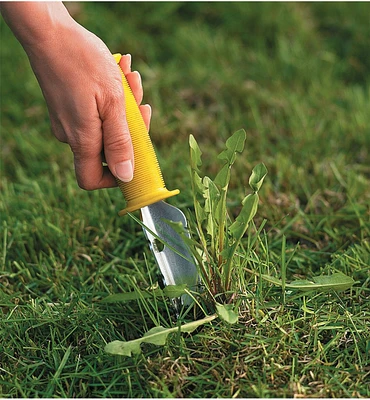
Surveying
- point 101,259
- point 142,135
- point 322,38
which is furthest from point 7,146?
point 322,38

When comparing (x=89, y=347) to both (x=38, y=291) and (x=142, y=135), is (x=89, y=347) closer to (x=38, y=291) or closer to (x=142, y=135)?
(x=38, y=291)

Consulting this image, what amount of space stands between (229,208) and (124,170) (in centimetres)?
74

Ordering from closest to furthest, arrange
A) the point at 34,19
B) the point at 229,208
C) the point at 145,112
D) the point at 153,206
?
the point at 34,19, the point at 153,206, the point at 145,112, the point at 229,208

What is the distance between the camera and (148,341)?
5.32 feet

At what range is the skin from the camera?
1.60m

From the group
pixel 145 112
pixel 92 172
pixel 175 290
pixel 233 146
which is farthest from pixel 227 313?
pixel 145 112

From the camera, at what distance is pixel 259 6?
3.80 metres

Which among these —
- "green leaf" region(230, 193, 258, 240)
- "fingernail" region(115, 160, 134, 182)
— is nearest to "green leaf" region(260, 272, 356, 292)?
"green leaf" region(230, 193, 258, 240)

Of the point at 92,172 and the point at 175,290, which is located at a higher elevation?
the point at 92,172

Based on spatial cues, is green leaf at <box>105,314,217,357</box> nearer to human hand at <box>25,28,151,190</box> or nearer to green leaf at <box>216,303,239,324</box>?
green leaf at <box>216,303,239,324</box>

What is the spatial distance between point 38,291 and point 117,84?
2.47 feet

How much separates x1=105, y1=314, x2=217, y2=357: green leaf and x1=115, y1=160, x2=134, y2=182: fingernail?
424 millimetres

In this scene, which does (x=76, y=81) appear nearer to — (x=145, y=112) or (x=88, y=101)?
(x=88, y=101)

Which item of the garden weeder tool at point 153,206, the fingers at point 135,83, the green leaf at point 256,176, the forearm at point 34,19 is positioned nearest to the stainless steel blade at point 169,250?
the garden weeder tool at point 153,206
